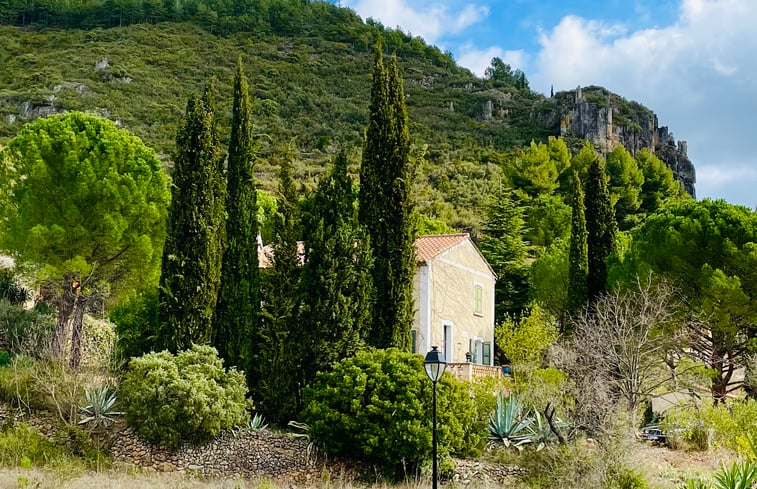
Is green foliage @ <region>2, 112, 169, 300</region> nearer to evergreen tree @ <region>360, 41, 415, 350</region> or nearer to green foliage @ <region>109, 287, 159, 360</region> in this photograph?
green foliage @ <region>109, 287, 159, 360</region>

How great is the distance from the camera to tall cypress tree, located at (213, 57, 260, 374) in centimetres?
1920

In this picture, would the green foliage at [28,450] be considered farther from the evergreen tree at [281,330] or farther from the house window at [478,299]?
the house window at [478,299]

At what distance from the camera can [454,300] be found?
28219 mm

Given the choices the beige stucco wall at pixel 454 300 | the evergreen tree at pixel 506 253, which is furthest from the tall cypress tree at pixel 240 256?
the evergreen tree at pixel 506 253

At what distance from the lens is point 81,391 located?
57.0 feet

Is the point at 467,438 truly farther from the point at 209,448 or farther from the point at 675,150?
the point at 675,150

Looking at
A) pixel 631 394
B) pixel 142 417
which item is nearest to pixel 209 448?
pixel 142 417

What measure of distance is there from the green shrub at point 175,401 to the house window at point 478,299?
1471 cm

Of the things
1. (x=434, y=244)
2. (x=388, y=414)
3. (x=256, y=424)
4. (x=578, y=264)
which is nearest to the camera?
(x=388, y=414)

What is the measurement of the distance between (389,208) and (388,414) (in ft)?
21.1

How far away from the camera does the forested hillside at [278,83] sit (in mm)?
64750

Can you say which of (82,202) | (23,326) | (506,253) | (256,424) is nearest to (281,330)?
(256,424)

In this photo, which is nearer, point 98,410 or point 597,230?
point 98,410

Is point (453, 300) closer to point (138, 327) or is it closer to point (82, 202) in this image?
point (138, 327)
